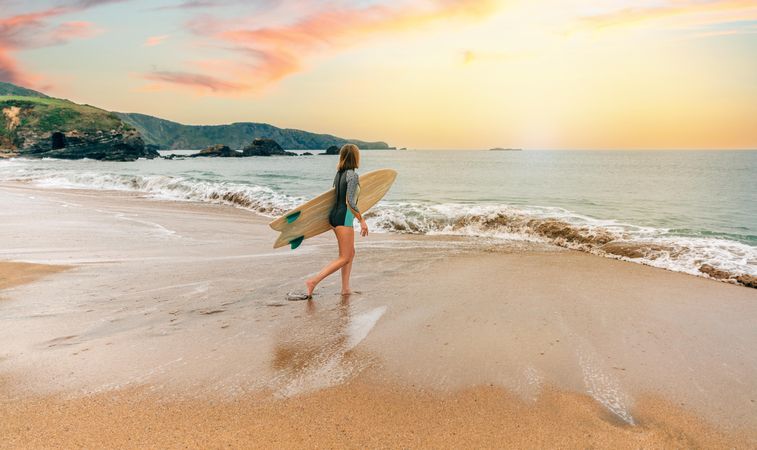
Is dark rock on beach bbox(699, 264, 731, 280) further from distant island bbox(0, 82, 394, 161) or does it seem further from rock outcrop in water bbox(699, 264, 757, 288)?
distant island bbox(0, 82, 394, 161)

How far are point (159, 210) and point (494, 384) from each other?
15153mm

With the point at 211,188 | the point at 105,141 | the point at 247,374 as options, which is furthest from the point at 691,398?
the point at 105,141

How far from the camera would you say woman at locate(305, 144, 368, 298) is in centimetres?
555

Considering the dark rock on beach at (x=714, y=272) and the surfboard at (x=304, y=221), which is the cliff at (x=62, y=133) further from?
the dark rock on beach at (x=714, y=272)

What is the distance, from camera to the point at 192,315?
4.88 m

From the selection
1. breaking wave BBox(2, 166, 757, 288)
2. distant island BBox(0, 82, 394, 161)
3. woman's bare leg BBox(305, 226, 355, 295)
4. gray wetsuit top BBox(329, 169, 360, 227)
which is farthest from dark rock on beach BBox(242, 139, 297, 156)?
woman's bare leg BBox(305, 226, 355, 295)

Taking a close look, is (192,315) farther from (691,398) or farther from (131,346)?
(691,398)

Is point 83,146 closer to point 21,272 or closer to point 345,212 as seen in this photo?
point 21,272

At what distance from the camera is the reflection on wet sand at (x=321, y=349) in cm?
339

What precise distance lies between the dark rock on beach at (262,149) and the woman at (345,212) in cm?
13554

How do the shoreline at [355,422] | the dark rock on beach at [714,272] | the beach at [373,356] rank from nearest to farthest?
the shoreline at [355,422] < the beach at [373,356] < the dark rock on beach at [714,272]

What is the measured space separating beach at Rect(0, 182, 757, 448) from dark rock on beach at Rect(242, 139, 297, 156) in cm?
13488

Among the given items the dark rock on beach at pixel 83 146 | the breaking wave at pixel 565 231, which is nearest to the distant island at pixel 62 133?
the dark rock on beach at pixel 83 146

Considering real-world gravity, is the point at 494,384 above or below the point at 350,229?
below
